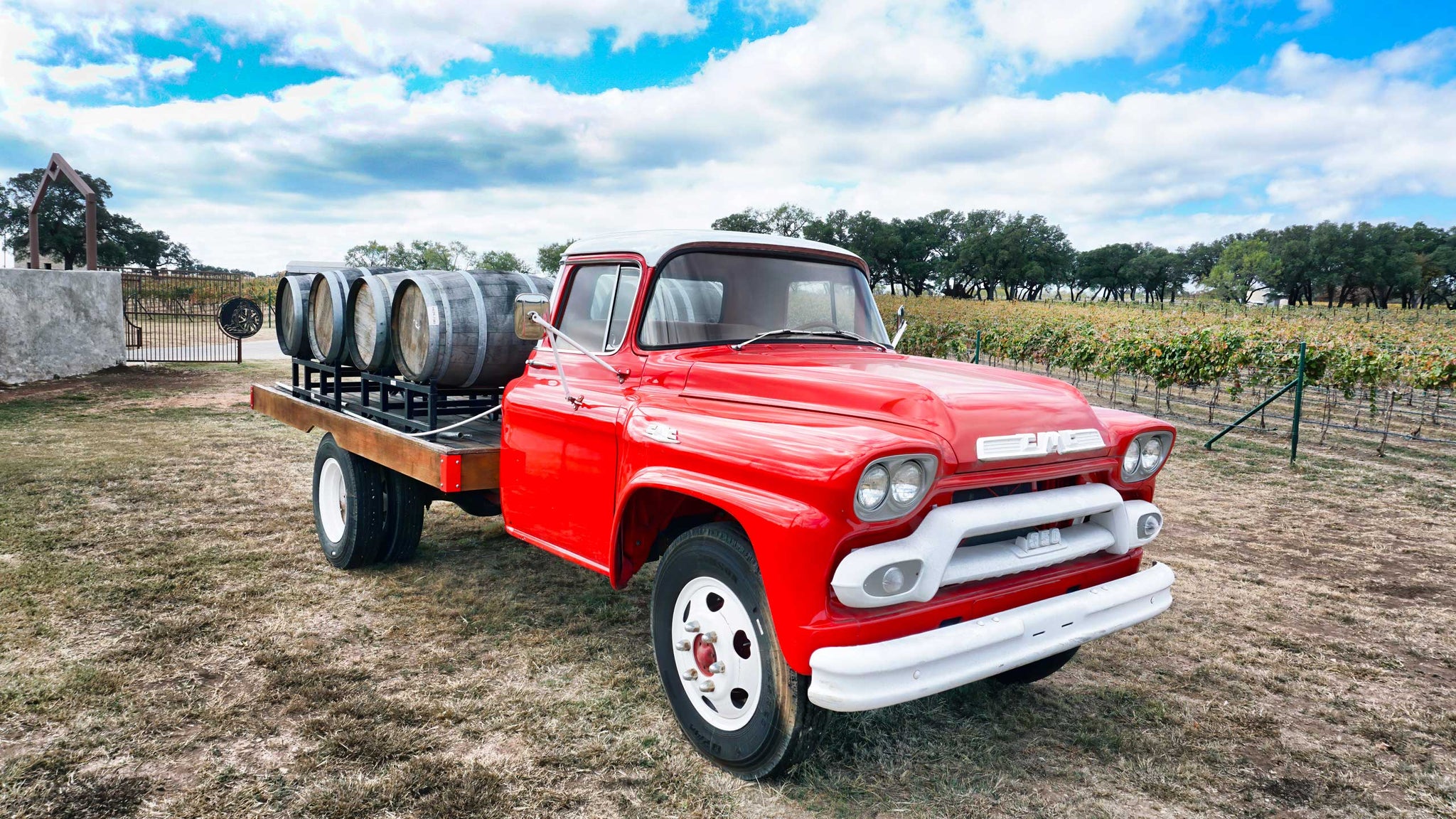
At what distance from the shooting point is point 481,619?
4.55 m

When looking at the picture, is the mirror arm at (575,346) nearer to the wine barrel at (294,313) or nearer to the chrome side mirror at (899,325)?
the chrome side mirror at (899,325)

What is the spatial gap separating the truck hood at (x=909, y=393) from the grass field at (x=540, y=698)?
127cm

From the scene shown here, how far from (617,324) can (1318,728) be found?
3.52 meters

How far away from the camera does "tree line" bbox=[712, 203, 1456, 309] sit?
3425 inches

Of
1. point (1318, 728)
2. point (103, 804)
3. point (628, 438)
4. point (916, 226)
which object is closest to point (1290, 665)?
point (1318, 728)

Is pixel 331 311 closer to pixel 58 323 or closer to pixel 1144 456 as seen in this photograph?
pixel 1144 456

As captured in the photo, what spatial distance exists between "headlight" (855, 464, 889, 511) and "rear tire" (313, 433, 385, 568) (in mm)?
3638

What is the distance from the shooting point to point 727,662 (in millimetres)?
2967

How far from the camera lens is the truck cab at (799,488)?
2502 mm

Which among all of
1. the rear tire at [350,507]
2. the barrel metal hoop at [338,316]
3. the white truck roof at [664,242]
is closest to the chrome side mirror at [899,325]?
the white truck roof at [664,242]

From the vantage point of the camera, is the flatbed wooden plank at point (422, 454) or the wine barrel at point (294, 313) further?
the wine barrel at point (294, 313)

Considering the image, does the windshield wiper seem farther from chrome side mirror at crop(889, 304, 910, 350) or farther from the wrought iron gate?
the wrought iron gate

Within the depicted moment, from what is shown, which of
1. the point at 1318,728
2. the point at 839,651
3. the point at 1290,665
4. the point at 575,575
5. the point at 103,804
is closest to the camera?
the point at 839,651

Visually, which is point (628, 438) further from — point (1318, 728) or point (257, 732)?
point (1318, 728)
